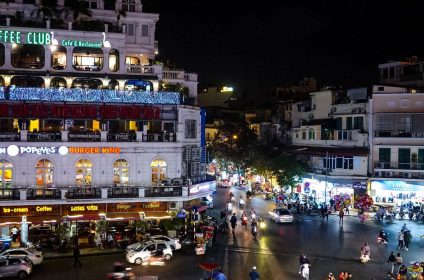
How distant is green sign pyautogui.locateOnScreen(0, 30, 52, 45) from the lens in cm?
3909

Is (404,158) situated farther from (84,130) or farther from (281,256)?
(84,130)

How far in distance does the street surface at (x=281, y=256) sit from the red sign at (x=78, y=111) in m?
11.1

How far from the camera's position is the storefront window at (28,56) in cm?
4006

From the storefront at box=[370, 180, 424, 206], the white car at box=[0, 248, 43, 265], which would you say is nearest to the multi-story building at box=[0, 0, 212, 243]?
the white car at box=[0, 248, 43, 265]

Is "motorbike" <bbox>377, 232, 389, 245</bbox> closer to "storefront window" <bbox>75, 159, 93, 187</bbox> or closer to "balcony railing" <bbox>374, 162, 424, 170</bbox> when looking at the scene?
"balcony railing" <bbox>374, 162, 424, 170</bbox>

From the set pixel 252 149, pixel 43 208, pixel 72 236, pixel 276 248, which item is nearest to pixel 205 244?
pixel 276 248

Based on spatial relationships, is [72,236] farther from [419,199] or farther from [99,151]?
[419,199]

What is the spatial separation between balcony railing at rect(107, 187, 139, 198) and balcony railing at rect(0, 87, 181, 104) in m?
6.76

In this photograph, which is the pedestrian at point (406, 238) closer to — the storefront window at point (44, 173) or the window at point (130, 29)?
the storefront window at point (44, 173)

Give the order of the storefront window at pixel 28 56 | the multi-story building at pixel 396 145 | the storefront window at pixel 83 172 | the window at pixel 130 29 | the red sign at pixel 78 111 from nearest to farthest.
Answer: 1. the red sign at pixel 78 111
2. the storefront window at pixel 83 172
3. the storefront window at pixel 28 56
4. the window at pixel 130 29
5. the multi-story building at pixel 396 145

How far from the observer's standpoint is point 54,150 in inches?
1512

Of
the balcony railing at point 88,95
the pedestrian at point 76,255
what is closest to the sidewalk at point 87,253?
the pedestrian at point 76,255

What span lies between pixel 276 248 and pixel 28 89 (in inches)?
827

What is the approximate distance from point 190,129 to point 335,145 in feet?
65.8
